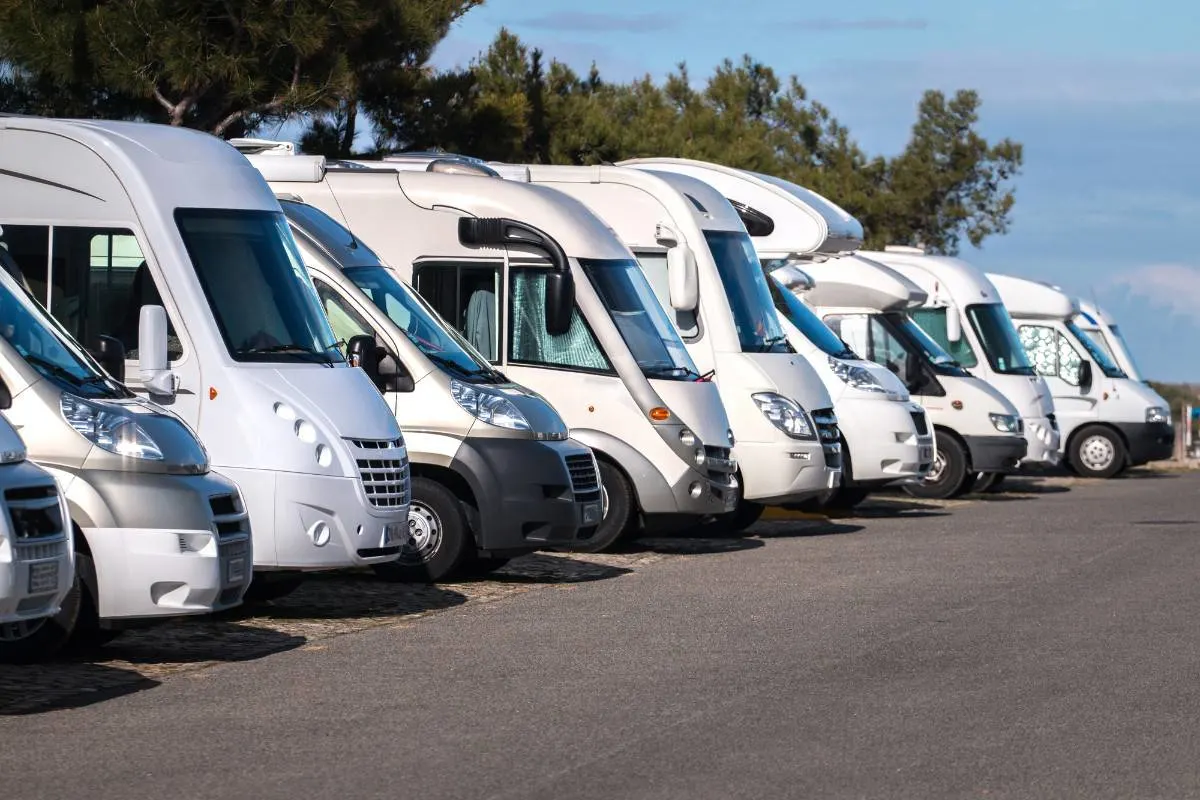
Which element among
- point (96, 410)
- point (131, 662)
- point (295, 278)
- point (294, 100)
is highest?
point (294, 100)

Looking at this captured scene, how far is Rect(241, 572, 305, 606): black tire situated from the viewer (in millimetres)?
12255

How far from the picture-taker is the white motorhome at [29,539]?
8.19 metres

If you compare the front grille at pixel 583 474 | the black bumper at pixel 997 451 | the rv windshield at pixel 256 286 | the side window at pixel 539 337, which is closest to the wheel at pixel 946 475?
the black bumper at pixel 997 451

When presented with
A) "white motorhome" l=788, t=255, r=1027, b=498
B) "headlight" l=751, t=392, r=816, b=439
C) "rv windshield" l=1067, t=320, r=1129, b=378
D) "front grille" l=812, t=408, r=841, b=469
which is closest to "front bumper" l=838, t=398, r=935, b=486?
"front grille" l=812, t=408, r=841, b=469

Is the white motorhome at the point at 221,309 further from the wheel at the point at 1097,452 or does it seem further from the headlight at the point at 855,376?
the wheel at the point at 1097,452

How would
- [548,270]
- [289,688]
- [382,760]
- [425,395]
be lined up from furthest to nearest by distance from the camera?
[548,270], [425,395], [289,688], [382,760]

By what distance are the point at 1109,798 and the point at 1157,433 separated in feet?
82.9

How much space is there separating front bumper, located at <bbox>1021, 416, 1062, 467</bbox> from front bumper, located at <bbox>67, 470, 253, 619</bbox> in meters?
17.6

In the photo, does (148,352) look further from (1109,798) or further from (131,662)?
(1109,798)

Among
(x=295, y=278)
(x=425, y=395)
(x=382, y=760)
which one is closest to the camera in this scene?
(x=382, y=760)

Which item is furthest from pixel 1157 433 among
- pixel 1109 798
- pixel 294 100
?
pixel 1109 798

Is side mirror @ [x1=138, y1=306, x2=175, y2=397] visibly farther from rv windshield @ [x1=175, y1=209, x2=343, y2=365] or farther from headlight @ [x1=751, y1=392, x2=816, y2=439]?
headlight @ [x1=751, y1=392, x2=816, y2=439]

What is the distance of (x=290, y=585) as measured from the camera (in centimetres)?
1271

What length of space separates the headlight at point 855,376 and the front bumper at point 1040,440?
5352 millimetres
